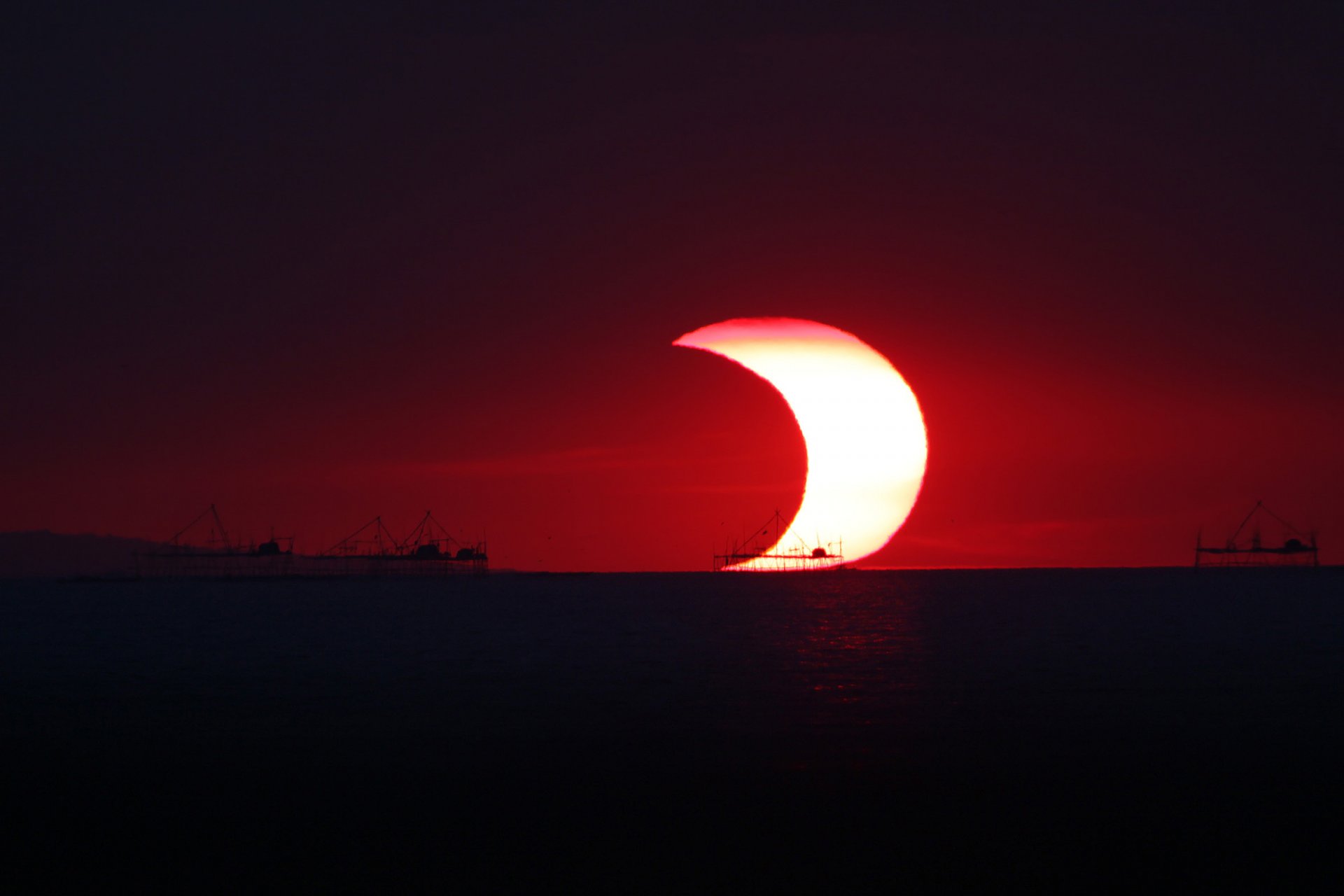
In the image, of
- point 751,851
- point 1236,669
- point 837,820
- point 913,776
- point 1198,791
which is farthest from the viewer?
point 1236,669

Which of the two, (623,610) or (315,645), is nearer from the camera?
(315,645)

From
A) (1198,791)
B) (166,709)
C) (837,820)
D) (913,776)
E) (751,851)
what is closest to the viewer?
(751,851)

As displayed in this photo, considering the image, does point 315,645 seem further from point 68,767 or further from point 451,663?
point 68,767

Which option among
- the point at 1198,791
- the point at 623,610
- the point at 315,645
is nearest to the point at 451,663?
the point at 315,645

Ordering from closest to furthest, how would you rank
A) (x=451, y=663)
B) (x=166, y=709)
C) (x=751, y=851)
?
(x=751, y=851)
(x=166, y=709)
(x=451, y=663)

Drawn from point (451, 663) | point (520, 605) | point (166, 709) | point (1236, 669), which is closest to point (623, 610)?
point (520, 605)

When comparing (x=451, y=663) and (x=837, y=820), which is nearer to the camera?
(x=837, y=820)

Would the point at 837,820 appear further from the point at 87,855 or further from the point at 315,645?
the point at 315,645
